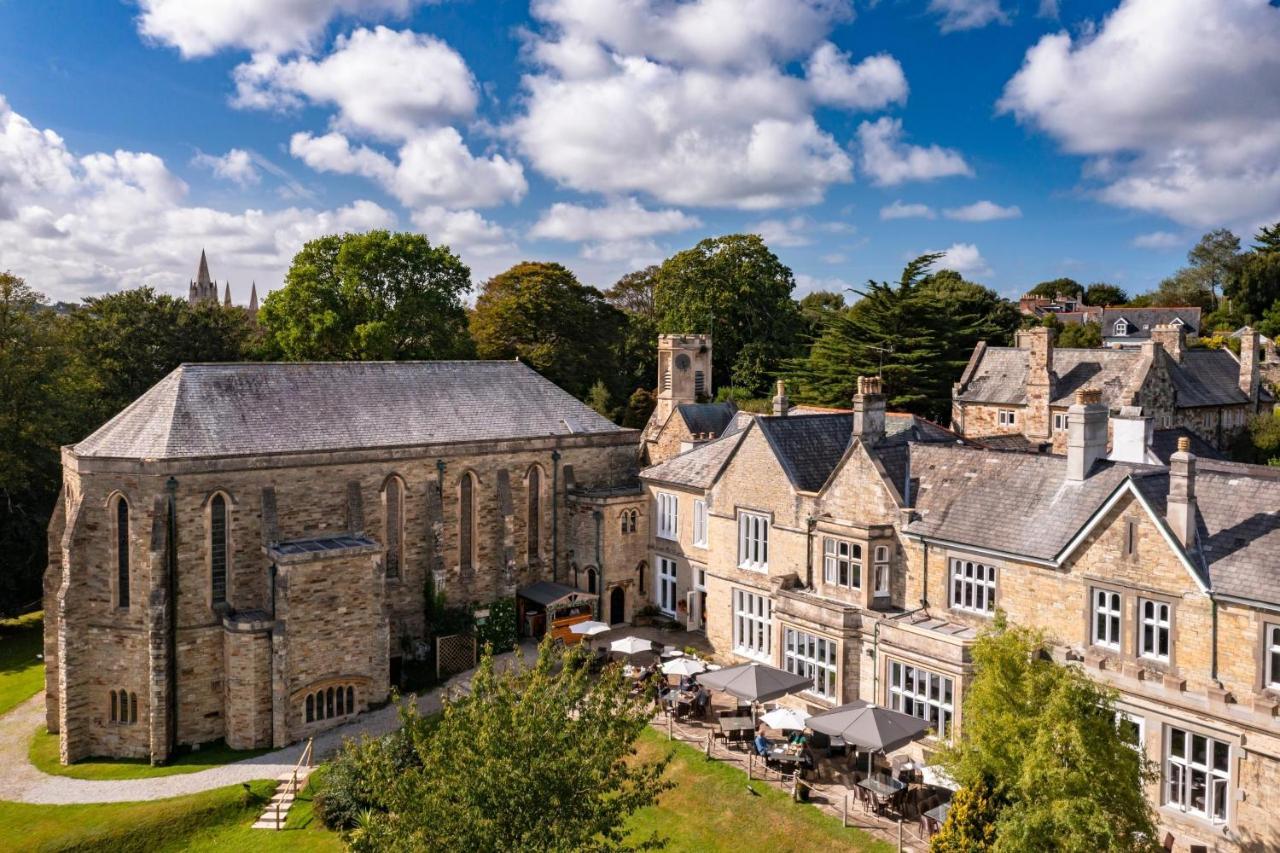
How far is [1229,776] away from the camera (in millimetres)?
19766

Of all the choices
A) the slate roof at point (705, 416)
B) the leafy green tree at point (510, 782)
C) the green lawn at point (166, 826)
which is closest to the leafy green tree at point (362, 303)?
the slate roof at point (705, 416)

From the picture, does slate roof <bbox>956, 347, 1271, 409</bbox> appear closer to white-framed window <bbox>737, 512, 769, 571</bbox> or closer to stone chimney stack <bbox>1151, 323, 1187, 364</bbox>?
stone chimney stack <bbox>1151, 323, 1187, 364</bbox>

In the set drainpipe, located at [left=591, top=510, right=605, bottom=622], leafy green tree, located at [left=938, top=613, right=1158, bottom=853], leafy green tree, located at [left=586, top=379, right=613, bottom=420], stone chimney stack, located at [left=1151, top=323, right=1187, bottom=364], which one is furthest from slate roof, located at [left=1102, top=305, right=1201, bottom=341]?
leafy green tree, located at [left=938, top=613, right=1158, bottom=853]

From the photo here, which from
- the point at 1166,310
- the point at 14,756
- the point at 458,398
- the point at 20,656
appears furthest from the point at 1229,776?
the point at 1166,310

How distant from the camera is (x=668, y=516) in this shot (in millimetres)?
39750

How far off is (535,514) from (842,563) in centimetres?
1626

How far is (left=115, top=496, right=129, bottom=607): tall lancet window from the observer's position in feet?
102

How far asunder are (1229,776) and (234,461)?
103 feet

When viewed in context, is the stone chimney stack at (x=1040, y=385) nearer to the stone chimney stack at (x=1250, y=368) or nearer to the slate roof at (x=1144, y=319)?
the stone chimney stack at (x=1250, y=368)

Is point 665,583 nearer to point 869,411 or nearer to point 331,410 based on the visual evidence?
point 869,411

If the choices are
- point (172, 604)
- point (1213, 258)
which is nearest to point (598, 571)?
point (172, 604)

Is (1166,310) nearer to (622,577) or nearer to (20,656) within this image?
(622,577)

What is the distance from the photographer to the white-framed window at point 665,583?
39.8 metres

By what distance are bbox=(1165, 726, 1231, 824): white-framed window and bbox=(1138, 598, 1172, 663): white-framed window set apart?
1.77 m
